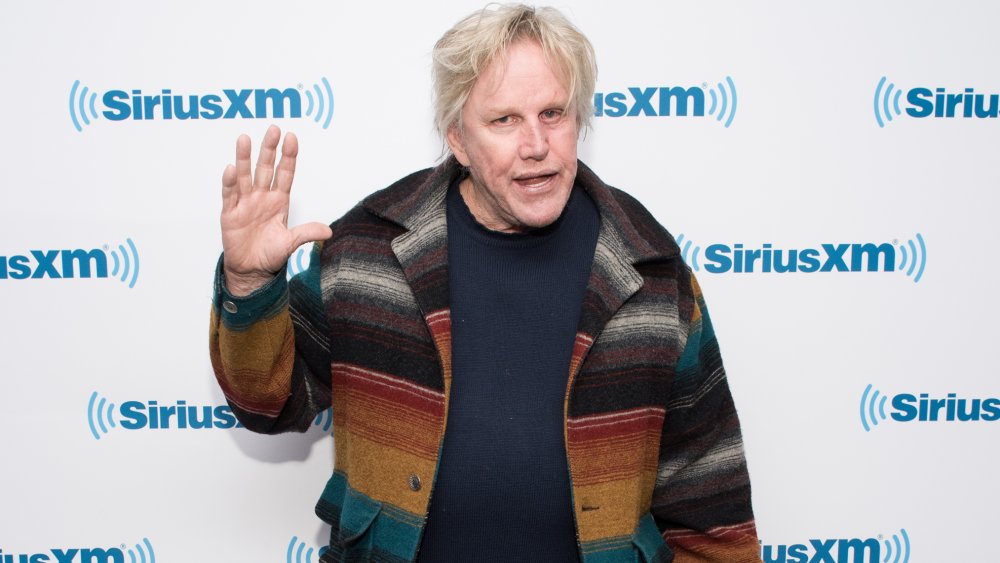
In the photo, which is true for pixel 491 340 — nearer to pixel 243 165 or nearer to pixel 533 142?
pixel 533 142

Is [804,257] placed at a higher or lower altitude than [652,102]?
lower

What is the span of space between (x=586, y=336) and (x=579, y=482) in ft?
0.89

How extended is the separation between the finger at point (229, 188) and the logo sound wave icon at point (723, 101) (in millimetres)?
1211

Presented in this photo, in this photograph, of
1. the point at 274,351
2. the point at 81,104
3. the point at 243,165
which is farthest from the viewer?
the point at 81,104

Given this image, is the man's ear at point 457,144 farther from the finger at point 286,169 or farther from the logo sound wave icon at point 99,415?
the logo sound wave icon at point 99,415

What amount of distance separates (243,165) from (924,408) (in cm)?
188

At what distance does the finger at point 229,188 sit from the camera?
137 centimetres

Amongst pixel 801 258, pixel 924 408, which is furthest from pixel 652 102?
pixel 924 408

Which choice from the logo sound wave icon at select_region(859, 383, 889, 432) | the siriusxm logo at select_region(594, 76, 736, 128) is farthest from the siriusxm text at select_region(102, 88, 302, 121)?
the logo sound wave icon at select_region(859, 383, 889, 432)

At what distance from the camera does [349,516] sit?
1613 millimetres

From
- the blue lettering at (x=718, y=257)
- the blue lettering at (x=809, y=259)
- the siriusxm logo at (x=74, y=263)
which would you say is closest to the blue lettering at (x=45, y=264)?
the siriusxm logo at (x=74, y=263)

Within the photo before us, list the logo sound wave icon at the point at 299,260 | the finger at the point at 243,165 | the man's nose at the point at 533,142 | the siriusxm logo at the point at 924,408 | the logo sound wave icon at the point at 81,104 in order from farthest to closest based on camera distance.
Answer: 1. the siriusxm logo at the point at 924,408
2. the logo sound wave icon at the point at 299,260
3. the logo sound wave icon at the point at 81,104
4. the man's nose at the point at 533,142
5. the finger at the point at 243,165

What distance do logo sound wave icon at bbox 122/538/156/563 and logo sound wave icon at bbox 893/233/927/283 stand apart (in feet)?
7.00

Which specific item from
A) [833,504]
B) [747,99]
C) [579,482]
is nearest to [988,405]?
[833,504]
